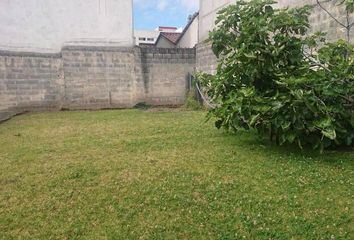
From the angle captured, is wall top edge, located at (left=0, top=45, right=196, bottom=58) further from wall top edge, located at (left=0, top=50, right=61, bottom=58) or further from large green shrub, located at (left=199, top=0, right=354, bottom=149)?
large green shrub, located at (left=199, top=0, right=354, bottom=149)

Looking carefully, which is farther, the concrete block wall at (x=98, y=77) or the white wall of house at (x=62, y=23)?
the concrete block wall at (x=98, y=77)

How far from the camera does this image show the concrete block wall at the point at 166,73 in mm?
10977

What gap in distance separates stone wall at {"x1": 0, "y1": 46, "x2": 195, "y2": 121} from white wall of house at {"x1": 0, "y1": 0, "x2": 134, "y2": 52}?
0.30m

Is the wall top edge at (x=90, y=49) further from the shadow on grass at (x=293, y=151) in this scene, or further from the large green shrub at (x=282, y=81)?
the shadow on grass at (x=293, y=151)

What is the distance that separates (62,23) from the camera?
9945 mm

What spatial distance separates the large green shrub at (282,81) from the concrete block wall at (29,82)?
655cm

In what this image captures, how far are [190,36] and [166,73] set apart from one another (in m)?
4.08

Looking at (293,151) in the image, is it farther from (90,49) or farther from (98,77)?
(90,49)

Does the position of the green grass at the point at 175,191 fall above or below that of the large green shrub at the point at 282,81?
below

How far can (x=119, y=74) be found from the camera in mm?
10547

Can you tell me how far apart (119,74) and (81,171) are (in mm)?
7114

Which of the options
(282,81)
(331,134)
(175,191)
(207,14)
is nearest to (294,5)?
(282,81)

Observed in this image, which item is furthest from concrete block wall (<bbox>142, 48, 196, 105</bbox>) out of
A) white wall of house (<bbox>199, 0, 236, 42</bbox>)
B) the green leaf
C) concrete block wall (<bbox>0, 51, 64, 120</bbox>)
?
the green leaf

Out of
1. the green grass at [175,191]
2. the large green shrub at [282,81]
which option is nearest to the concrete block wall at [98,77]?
the green grass at [175,191]
